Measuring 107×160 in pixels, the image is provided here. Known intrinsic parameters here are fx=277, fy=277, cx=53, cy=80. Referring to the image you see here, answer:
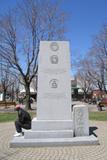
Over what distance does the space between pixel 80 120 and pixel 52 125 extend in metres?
1.10

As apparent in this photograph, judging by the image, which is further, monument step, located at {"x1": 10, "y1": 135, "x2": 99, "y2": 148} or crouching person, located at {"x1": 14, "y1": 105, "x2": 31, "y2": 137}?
crouching person, located at {"x1": 14, "y1": 105, "x2": 31, "y2": 137}

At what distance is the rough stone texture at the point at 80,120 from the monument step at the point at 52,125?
0.26m

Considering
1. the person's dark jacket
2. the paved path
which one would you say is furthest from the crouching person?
the paved path

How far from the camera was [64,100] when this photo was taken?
436 inches

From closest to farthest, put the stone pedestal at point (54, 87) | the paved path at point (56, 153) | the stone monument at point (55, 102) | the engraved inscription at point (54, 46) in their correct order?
1. the paved path at point (56, 153)
2. the stone monument at point (55, 102)
3. the stone pedestal at point (54, 87)
4. the engraved inscription at point (54, 46)

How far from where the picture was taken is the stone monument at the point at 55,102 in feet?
34.2

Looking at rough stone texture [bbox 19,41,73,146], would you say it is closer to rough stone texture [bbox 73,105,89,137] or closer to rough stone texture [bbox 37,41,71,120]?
rough stone texture [bbox 37,41,71,120]

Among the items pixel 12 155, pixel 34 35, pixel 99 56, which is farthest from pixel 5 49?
pixel 12 155

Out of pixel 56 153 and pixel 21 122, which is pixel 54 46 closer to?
pixel 21 122

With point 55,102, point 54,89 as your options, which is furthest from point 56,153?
point 54,89

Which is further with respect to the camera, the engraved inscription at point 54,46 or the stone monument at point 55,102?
the engraved inscription at point 54,46

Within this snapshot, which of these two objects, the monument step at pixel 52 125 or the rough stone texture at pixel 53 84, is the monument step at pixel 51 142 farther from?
the rough stone texture at pixel 53 84

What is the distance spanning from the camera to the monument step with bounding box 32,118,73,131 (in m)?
10.7

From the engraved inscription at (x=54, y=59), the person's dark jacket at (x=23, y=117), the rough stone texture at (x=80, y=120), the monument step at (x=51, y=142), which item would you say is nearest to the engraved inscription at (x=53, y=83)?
the engraved inscription at (x=54, y=59)
